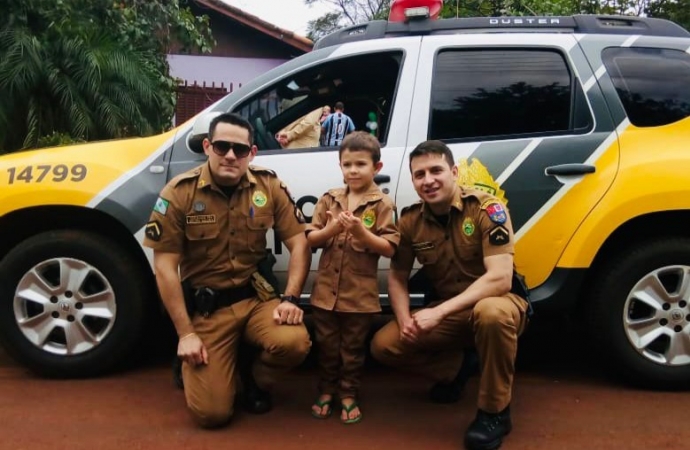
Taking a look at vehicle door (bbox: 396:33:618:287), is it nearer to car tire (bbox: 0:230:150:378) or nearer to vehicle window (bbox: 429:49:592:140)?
vehicle window (bbox: 429:49:592:140)

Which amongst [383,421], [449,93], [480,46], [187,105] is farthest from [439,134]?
[187,105]

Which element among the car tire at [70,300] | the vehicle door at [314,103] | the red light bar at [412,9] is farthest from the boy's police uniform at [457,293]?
the car tire at [70,300]

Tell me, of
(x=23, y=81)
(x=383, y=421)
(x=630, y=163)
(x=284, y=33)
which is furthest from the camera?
(x=284, y=33)

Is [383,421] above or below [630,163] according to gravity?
below

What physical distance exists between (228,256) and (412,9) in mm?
1718

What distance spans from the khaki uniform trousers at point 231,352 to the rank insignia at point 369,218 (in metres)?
0.56

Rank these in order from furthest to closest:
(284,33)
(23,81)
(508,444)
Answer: (284,33), (23,81), (508,444)

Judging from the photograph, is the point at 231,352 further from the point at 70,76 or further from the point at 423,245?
the point at 70,76

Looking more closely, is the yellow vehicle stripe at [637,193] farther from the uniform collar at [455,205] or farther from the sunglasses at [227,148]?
the sunglasses at [227,148]

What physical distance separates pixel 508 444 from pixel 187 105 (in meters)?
9.10

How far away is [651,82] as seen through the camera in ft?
11.0

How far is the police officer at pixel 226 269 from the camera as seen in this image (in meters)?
2.92

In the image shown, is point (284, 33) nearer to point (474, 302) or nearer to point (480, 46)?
point (480, 46)

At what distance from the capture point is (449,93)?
3.43 metres
